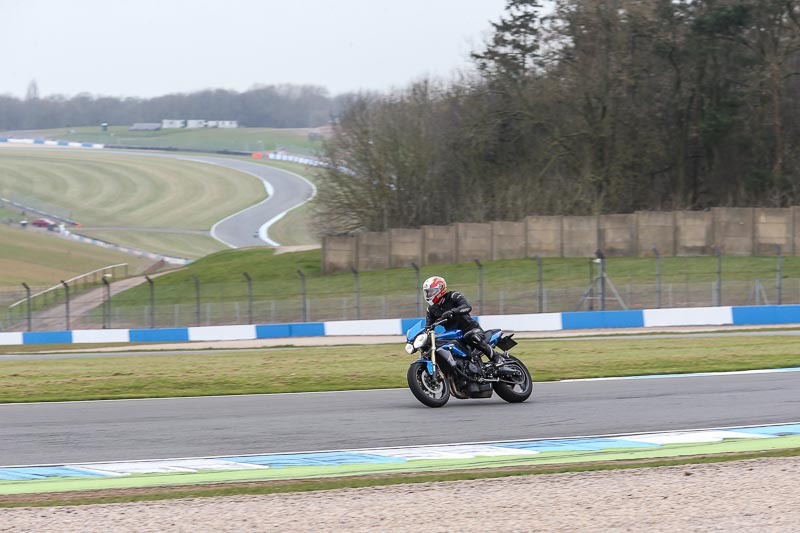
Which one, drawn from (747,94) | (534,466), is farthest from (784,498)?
(747,94)

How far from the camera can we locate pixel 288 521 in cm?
760

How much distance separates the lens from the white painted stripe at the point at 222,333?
1551 inches

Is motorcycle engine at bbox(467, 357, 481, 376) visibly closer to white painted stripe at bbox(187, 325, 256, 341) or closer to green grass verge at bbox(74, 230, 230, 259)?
white painted stripe at bbox(187, 325, 256, 341)

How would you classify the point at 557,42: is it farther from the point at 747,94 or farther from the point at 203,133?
the point at 203,133

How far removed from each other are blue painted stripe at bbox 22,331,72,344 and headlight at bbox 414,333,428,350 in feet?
103

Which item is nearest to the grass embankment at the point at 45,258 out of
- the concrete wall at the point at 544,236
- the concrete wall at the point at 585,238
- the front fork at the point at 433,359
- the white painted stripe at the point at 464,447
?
the concrete wall at the point at 585,238

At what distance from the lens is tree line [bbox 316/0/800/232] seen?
184 feet

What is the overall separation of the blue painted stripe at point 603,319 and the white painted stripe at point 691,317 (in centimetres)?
32

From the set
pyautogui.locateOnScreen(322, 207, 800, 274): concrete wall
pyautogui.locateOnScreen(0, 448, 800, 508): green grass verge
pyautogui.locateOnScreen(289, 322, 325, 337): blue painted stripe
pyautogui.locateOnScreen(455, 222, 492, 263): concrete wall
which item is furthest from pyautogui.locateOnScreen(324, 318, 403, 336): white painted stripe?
pyautogui.locateOnScreen(0, 448, 800, 508): green grass verge

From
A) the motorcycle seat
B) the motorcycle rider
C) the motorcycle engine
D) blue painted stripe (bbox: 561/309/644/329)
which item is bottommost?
blue painted stripe (bbox: 561/309/644/329)

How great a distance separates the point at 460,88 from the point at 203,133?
424 ft

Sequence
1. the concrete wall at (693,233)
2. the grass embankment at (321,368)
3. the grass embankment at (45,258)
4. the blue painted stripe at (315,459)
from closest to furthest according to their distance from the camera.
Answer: the blue painted stripe at (315,459) < the grass embankment at (321,368) < the concrete wall at (693,233) < the grass embankment at (45,258)

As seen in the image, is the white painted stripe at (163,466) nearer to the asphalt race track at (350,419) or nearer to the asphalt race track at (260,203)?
the asphalt race track at (350,419)

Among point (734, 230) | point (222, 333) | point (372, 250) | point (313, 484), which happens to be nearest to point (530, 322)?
point (222, 333)
